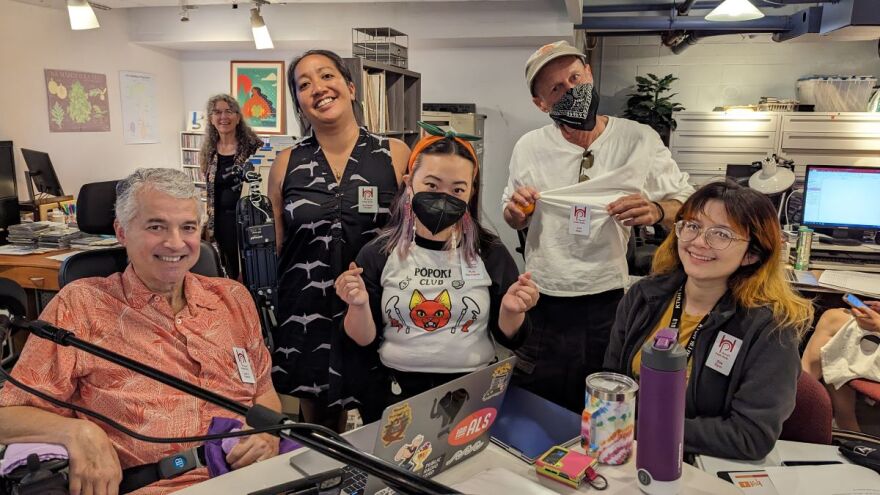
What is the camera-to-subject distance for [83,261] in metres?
1.79

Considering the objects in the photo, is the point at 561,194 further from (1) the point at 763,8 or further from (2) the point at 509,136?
(1) the point at 763,8

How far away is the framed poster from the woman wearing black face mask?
21.9 feet

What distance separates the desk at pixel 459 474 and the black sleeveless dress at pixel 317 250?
0.69 m

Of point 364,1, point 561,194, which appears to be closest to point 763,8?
point 364,1

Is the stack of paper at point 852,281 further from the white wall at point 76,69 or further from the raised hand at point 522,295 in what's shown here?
the white wall at point 76,69

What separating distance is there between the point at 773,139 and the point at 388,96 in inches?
203

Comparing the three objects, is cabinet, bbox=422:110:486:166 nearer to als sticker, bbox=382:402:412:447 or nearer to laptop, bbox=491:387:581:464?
laptop, bbox=491:387:581:464

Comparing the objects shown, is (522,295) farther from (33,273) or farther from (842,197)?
(842,197)

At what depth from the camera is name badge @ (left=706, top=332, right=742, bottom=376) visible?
159 centimetres

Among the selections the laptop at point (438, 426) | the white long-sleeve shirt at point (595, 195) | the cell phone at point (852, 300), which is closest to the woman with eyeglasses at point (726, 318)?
the white long-sleeve shirt at point (595, 195)

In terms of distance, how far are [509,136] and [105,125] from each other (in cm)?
472

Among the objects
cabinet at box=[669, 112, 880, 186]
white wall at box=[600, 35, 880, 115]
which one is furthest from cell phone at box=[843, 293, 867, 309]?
white wall at box=[600, 35, 880, 115]

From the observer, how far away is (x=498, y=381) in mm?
1285

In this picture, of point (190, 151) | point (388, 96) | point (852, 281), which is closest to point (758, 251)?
point (852, 281)
